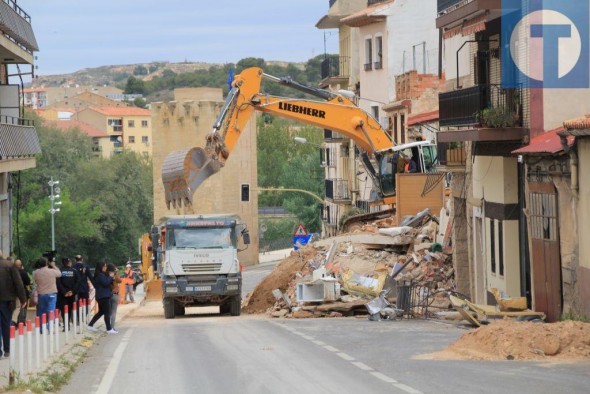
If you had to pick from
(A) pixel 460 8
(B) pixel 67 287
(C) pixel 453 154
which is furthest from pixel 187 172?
(A) pixel 460 8

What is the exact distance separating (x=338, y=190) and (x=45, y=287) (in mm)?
54303

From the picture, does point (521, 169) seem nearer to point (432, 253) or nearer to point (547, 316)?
point (547, 316)

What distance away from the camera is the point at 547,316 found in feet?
90.1

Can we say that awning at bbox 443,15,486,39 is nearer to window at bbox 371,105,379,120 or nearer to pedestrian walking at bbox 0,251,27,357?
pedestrian walking at bbox 0,251,27,357

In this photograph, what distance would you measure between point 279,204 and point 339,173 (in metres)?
68.8

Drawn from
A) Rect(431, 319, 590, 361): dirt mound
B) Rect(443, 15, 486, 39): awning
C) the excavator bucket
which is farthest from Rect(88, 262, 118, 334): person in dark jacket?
the excavator bucket

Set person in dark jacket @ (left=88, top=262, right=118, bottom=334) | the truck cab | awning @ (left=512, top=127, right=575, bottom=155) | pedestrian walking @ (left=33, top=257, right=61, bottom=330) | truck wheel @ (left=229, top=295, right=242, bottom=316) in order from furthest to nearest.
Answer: truck wheel @ (left=229, top=295, right=242, bottom=316), the truck cab, person in dark jacket @ (left=88, top=262, right=118, bottom=334), pedestrian walking @ (left=33, top=257, right=61, bottom=330), awning @ (left=512, top=127, right=575, bottom=155)

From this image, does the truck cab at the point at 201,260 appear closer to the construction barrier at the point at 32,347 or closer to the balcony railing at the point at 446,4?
the balcony railing at the point at 446,4

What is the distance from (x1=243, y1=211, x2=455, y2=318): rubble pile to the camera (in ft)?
114

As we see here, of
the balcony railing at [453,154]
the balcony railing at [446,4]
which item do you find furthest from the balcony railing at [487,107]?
the balcony railing at [453,154]

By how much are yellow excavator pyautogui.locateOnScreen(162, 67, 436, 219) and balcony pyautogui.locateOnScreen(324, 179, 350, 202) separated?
32.8m

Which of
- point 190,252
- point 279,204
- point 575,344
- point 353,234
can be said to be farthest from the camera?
point 279,204

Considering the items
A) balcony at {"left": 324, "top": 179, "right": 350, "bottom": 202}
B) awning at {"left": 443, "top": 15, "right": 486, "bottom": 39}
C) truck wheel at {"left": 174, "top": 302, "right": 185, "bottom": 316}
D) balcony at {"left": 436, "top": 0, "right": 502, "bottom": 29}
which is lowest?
truck wheel at {"left": 174, "top": 302, "right": 185, "bottom": 316}

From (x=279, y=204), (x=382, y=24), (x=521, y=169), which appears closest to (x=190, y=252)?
(x=521, y=169)
